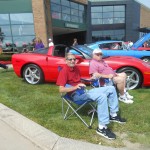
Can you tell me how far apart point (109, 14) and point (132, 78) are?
32.5m

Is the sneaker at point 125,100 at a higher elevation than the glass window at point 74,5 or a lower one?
lower

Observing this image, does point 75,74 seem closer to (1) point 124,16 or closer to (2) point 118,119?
(2) point 118,119

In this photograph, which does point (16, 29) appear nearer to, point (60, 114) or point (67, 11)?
point (67, 11)

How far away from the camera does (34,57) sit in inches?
298

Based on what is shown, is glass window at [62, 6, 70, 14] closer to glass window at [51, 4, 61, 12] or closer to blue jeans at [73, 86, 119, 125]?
glass window at [51, 4, 61, 12]

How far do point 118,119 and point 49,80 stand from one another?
11.6 feet

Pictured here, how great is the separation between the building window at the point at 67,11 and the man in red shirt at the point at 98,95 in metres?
22.2

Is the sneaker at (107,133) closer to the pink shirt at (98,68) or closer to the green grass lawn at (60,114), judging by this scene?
the green grass lawn at (60,114)

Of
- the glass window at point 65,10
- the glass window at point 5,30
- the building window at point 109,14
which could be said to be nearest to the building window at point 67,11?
the glass window at point 65,10

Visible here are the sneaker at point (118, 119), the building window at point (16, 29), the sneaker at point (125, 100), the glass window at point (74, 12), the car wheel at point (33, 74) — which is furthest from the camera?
the glass window at point (74, 12)

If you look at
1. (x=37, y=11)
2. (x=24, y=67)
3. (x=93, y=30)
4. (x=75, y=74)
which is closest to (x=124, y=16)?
(x=93, y=30)

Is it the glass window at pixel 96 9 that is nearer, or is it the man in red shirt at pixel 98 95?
the man in red shirt at pixel 98 95

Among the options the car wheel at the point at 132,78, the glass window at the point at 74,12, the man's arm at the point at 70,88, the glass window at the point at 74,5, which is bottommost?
the car wheel at the point at 132,78

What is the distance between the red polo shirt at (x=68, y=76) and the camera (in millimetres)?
4178
